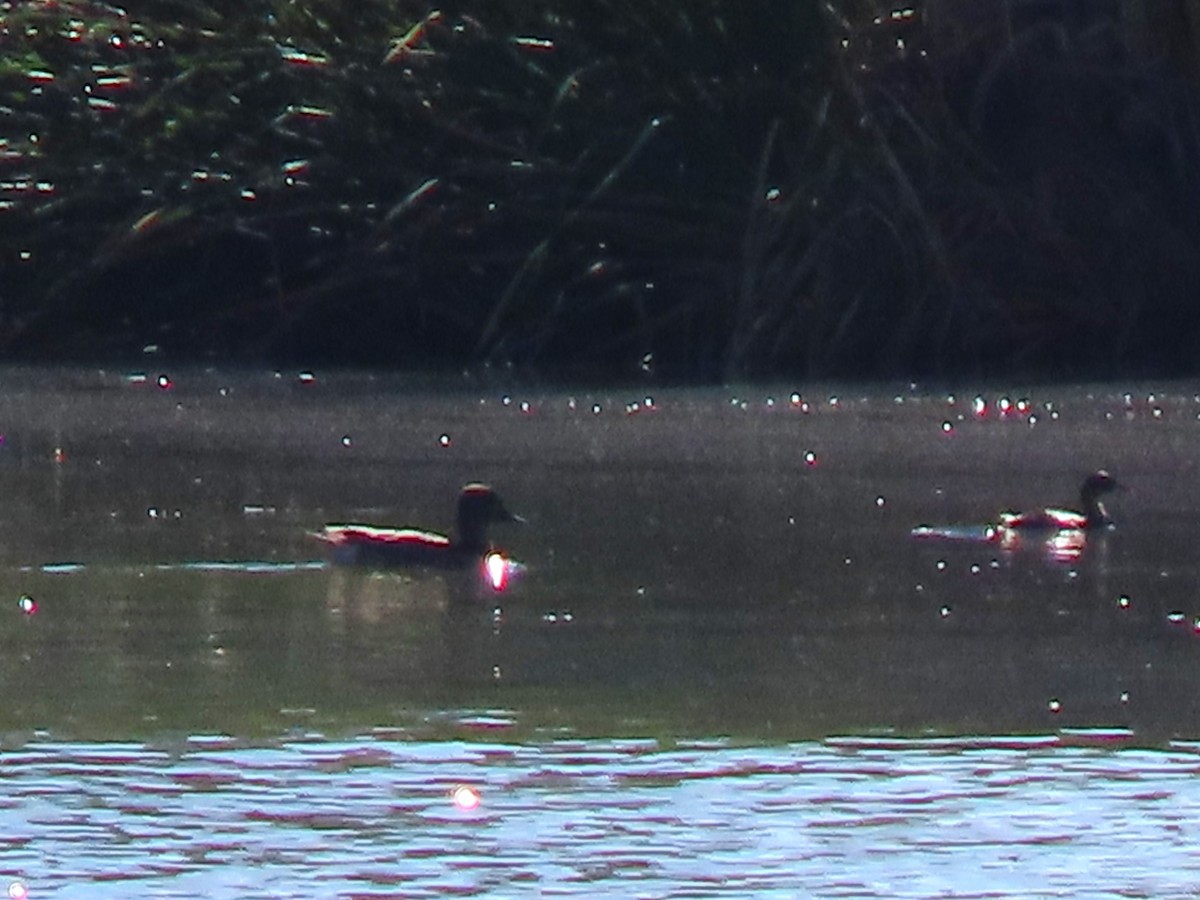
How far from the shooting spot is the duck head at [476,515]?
31.3 feet

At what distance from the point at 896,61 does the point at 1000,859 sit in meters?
11.6

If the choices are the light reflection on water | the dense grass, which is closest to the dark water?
the light reflection on water

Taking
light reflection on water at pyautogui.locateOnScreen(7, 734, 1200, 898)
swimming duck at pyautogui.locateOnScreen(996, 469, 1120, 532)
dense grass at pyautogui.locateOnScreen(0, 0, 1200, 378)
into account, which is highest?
dense grass at pyautogui.locateOnScreen(0, 0, 1200, 378)

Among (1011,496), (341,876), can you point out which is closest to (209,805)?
(341,876)

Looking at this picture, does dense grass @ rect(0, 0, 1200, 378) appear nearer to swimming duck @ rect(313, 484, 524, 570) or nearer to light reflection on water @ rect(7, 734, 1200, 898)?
swimming duck @ rect(313, 484, 524, 570)

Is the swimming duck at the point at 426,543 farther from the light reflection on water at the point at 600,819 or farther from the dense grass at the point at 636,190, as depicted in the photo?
the dense grass at the point at 636,190

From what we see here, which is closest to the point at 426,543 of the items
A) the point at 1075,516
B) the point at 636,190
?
the point at 1075,516

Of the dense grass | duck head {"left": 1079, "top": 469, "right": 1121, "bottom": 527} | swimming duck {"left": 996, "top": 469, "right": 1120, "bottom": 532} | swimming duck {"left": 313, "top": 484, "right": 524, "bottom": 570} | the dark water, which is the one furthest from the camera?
the dense grass

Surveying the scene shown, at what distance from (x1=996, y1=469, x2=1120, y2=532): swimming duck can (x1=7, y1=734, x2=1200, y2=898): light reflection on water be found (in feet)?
11.7

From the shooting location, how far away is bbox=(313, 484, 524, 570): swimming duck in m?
9.30

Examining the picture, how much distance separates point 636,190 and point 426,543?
7.63 metres

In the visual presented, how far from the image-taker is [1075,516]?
1036 cm

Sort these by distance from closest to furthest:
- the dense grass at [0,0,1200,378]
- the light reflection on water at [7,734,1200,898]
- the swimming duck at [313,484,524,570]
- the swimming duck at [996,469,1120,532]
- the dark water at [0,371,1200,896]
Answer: the light reflection on water at [7,734,1200,898] < the dark water at [0,371,1200,896] < the swimming duck at [313,484,524,570] < the swimming duck at [996,469,1120,532] < the dense grass at [0,0,1200,378]

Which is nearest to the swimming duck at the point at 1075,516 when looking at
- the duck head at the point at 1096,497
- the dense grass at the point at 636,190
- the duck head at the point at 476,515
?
the duck head at the point at 1096,497
